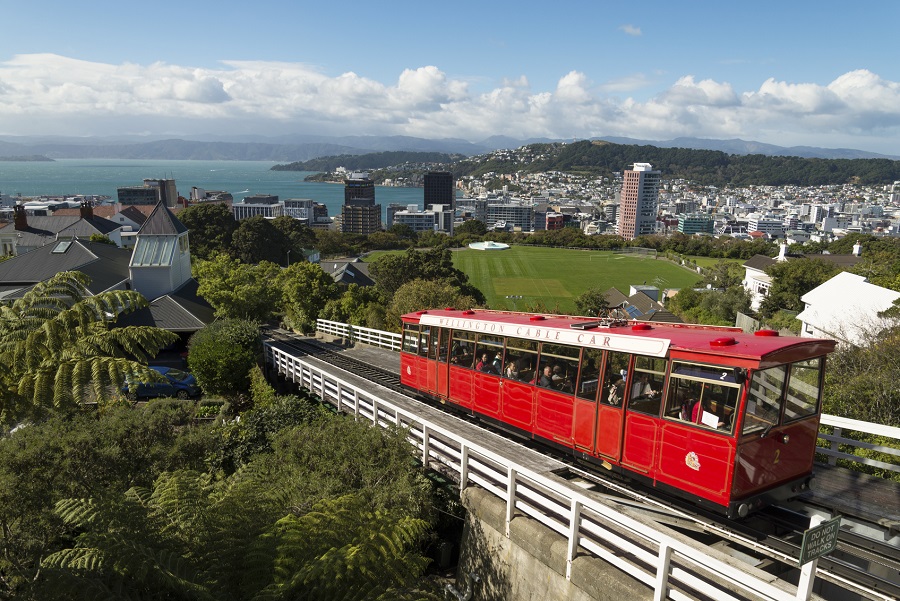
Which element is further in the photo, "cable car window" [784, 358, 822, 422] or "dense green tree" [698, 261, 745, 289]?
"dense green tree" [698, 261, 745, 289]

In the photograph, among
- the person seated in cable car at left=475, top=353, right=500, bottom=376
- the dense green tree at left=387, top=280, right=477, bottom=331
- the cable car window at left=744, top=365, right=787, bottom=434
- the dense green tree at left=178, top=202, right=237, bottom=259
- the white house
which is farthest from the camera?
the dense green tree at left=178, top=202, right=237, bottom=259

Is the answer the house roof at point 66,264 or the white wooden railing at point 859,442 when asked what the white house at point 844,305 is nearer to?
the white wooden railing at point 859,442

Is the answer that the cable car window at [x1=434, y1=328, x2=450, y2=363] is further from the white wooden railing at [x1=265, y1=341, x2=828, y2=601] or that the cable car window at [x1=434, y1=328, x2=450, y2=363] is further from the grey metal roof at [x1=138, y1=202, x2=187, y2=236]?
the grey metal roof at [x1=138, y1=202, x2=187, y2=236]

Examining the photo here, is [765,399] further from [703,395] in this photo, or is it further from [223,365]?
[223,365]

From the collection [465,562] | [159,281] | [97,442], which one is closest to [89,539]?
[97,442]

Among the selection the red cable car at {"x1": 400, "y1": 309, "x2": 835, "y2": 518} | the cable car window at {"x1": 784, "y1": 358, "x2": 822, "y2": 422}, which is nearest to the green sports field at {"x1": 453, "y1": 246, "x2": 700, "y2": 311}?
the red cable car at {"x1": 400, "y1": 309, "x2": 835, "y2": 518}

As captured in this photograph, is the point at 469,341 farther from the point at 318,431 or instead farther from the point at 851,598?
the point at 851,598
